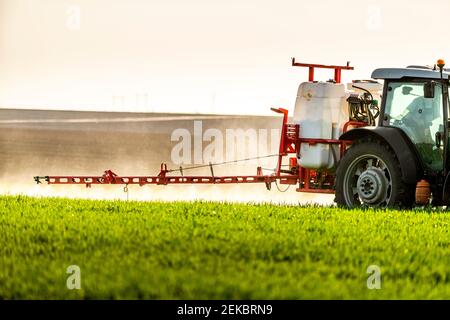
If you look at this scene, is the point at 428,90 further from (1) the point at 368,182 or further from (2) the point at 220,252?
(2) the point at 220,252

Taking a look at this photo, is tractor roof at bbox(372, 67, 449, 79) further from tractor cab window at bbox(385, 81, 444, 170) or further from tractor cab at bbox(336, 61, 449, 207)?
tractor cab window at bbox(385, 81, 444, 170)

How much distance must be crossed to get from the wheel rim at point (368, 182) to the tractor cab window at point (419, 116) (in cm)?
58

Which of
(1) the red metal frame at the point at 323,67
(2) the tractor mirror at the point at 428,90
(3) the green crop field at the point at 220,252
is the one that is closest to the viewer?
(3) the green crop field at the point at 220,252

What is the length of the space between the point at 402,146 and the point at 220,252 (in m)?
6.47

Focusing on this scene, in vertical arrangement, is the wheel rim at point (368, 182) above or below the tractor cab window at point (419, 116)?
below

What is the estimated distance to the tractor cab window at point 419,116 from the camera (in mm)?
17016

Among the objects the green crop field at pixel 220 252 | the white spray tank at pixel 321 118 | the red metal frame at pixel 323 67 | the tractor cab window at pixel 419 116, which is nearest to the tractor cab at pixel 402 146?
the tractor cab window at pixel 419 116

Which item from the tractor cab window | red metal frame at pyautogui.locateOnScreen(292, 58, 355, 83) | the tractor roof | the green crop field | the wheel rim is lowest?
the green crop field

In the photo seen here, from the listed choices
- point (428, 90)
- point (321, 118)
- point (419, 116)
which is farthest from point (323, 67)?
point (428, 90)

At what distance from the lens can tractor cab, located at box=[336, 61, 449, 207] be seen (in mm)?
16984

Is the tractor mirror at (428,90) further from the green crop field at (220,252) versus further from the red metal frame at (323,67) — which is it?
the red metal frame at (323,67)

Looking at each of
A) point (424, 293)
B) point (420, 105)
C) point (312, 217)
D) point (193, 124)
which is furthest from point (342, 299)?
point (193, 124)

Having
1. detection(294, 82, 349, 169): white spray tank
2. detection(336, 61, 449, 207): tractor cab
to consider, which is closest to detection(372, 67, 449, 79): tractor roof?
detection(336, 61, 449, 207): tractor cab
